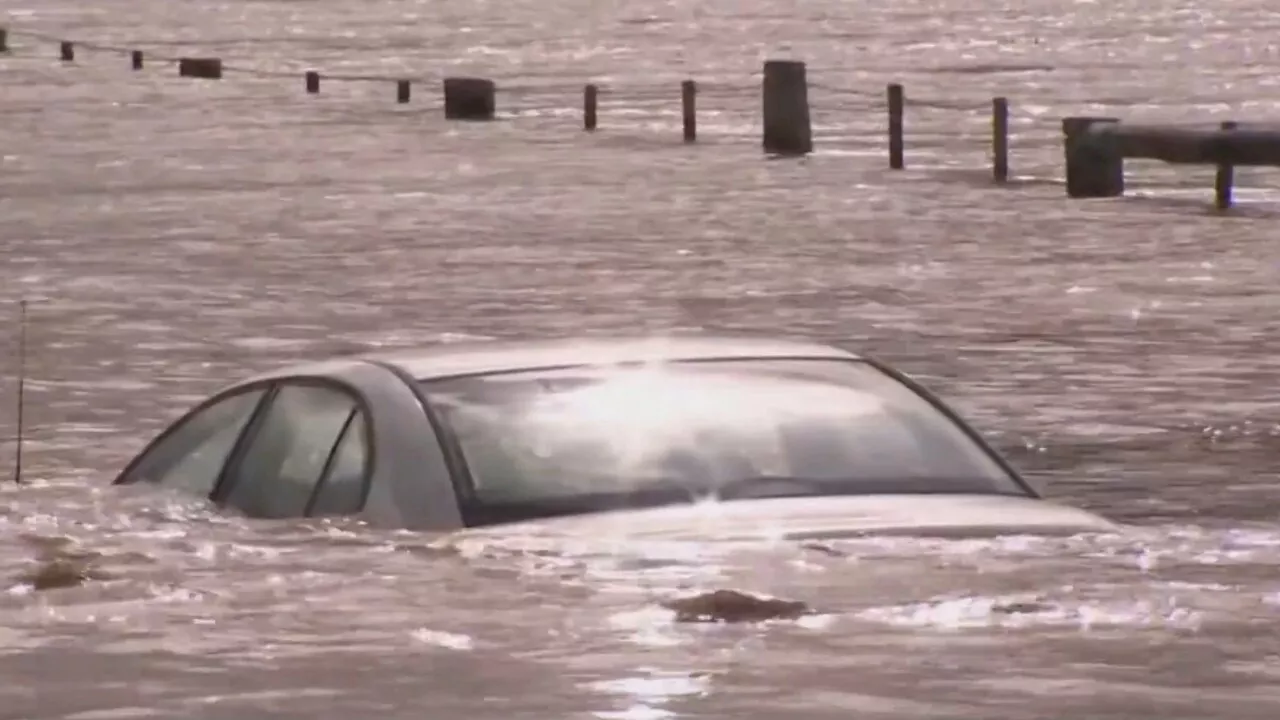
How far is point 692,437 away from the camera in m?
7.42

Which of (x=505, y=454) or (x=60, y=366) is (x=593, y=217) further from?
(x=505, y=454)

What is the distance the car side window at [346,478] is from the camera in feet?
24.5

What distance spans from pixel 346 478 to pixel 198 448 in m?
1.16

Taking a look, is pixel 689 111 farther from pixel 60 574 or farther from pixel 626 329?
pixel 60 574

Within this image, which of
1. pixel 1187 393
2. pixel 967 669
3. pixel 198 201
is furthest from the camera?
pixel 198 201

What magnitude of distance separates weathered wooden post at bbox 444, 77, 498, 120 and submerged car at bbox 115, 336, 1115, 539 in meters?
40.5

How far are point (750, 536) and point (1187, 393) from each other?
8.63 m

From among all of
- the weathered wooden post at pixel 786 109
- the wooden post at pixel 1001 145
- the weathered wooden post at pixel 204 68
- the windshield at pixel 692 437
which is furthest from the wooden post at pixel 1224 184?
the weathered wooden post at pixel 204 68

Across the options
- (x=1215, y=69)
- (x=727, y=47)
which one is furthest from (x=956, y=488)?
(x=727, y=47)

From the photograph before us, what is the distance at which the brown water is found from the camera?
19.0ft

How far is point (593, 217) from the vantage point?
27609 mm

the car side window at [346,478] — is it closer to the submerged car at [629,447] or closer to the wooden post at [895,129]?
the submerged car at [629,447]

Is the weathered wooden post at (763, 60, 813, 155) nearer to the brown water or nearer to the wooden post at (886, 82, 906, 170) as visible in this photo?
the brown water

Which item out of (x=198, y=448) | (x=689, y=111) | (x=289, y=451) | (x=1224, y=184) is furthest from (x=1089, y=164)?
(x=289, y=451)
